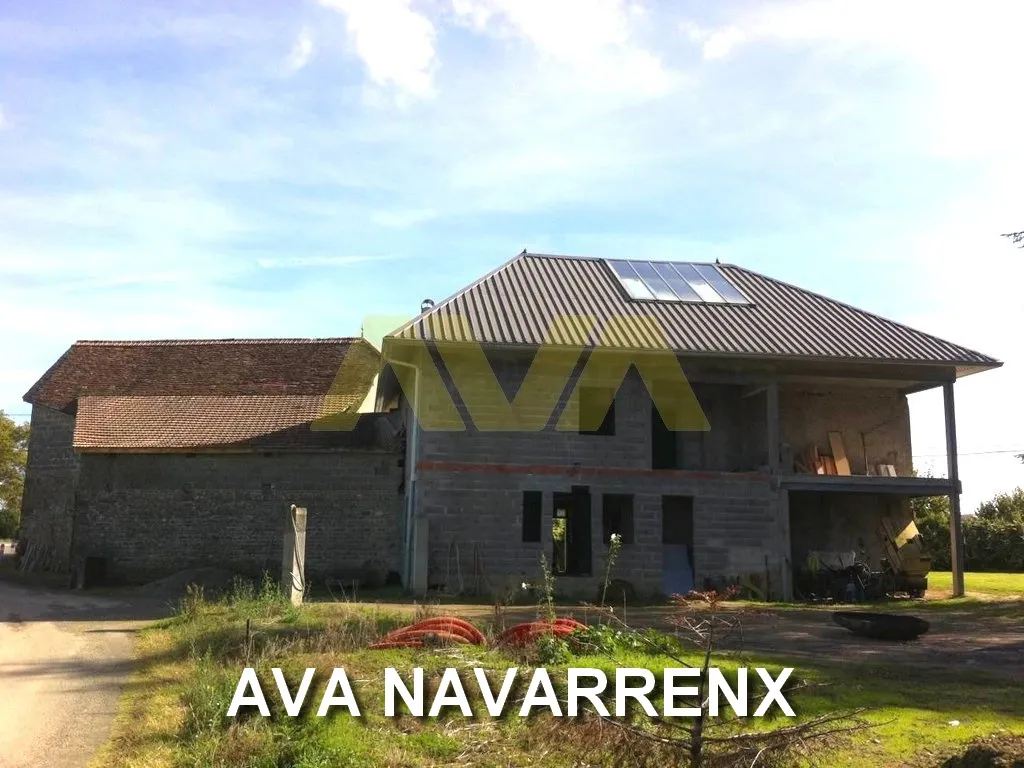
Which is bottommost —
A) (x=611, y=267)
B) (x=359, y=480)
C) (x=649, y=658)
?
(x=649, y=658)

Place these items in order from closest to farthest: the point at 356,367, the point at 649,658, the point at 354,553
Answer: the point at 649,658 < the point at 354,553 < the point at 356,367

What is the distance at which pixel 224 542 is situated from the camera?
19.9 metres

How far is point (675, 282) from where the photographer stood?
20969 millimetres

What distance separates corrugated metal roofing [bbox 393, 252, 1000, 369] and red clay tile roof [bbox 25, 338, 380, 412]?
6554 millimetres

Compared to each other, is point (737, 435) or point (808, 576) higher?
point (737, 435)

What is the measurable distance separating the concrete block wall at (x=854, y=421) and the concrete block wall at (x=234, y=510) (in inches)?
344

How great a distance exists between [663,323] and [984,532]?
1756 cm

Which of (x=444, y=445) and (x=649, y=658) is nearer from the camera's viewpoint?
(x=649, y=658)

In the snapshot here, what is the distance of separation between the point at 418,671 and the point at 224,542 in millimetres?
14237

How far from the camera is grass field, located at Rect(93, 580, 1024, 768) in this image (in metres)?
5.34

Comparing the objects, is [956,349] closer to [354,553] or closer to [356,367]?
[354,553]

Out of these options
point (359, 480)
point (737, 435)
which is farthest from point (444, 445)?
point (737, 435)

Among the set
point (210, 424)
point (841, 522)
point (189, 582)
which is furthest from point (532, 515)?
point (210, 424)

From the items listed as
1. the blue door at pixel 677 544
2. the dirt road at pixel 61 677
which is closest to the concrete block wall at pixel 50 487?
the dirt road at pixel 61 677
